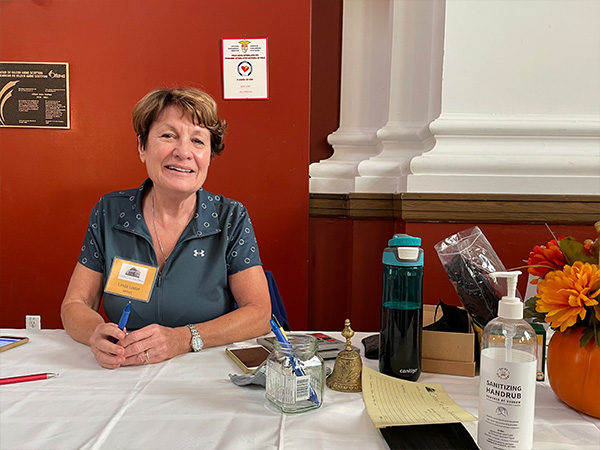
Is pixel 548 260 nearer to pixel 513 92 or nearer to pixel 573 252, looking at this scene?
pixel 573 252

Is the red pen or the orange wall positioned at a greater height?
the orange wall

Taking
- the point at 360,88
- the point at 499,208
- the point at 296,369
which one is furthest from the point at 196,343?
the point at 360,88

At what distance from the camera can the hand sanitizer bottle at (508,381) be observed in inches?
28.5

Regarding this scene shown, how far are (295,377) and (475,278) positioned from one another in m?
0.50

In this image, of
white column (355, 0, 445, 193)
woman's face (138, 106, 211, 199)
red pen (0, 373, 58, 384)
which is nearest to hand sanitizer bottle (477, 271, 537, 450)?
red pen (0, 373, 58, 384)

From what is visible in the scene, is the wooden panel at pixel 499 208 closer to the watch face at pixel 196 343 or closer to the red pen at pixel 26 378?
the watch face at pixel 196 343

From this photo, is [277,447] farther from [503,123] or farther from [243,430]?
[503,123]

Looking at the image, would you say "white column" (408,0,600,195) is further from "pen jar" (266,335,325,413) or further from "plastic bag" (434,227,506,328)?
"pen jar" (266,335,325,413)

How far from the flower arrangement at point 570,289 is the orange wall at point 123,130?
1.55m

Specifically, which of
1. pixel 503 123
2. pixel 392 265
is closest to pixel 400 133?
pixel 503 123

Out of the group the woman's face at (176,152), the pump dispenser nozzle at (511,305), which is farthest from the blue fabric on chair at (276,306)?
the pump dispenser nozzle at (511,305)

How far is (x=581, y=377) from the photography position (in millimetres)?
887

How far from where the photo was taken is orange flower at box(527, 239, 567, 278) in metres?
0.96

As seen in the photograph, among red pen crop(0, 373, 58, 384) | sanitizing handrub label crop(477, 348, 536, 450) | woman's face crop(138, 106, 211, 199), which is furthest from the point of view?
woman's face crop(138, 106, 211, 199)
